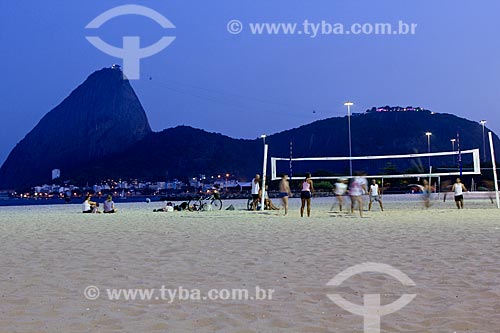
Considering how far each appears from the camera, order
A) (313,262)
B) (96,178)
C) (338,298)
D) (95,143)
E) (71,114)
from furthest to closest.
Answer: (71,114), (95,143), (96,178), (313,262), (338,298)

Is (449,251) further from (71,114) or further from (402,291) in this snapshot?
(71,114)

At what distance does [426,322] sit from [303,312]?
2.52 ft

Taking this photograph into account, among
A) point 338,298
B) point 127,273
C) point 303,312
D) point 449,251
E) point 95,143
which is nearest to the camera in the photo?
point 303,312

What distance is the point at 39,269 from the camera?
17.9 ft

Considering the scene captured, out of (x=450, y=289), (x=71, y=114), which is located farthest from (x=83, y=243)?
(x=71, y=114)

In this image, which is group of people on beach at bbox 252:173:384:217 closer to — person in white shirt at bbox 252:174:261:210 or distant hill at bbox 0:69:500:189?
person in white shirt at bbox 252:174:261:210

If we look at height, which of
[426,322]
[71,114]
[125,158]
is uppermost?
[71,114]
